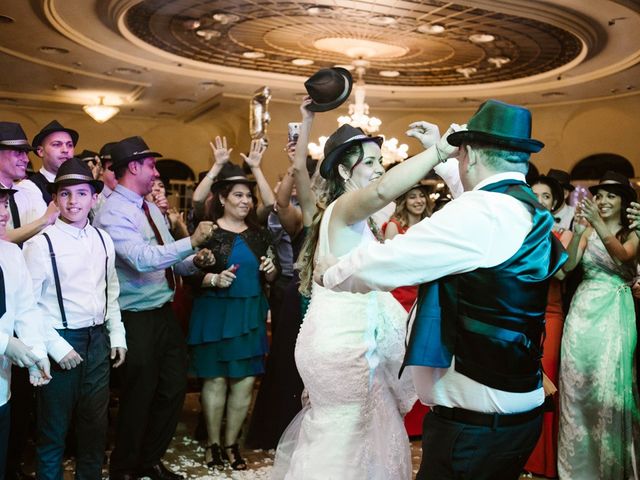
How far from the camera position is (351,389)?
289cm

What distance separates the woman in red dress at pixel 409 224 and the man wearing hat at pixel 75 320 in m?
2.15

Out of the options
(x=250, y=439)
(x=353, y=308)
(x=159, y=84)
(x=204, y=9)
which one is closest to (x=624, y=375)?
(x=353, y=308)

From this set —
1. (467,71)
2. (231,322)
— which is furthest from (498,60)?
(231,322)

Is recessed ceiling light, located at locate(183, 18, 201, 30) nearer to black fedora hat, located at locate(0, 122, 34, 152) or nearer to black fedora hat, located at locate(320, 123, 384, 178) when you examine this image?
black fedora hat, located at locate(0, 122, 34, 152)

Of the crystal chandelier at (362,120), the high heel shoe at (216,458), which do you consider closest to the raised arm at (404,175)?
the high heel shoe at (216,458)

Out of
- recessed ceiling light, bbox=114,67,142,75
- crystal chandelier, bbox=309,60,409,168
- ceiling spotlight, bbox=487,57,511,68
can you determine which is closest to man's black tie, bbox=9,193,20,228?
crystal chandelier, bbox=309,60,409,168

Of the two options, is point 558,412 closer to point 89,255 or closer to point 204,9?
point 89,255

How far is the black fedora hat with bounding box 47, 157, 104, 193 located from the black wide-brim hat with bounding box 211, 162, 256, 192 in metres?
1.05

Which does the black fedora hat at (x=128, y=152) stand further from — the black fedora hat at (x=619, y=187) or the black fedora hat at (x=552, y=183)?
the black fedora hat at (x=619, y=187)

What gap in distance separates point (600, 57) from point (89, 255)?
304 inches

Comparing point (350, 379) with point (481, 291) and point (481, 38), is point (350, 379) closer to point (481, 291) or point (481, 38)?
point (481, 291)

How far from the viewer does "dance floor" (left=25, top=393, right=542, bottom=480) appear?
4.30m

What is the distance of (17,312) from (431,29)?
688 centimetres

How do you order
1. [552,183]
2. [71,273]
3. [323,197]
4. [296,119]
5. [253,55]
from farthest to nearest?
[296,119] → [253,55] → [552,183] → [71,273] → [323,197]
